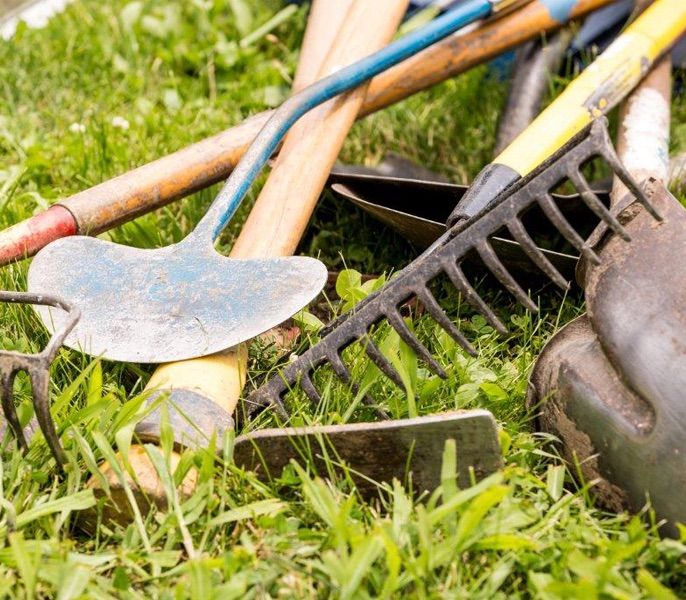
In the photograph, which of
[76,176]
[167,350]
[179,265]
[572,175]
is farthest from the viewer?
[76,176]

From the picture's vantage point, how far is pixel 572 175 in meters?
1.48

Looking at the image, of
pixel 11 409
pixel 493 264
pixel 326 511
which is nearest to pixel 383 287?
pixel 493 264

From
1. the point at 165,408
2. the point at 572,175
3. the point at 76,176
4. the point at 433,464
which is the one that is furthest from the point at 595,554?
the point at 76,176

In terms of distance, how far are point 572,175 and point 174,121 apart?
1556 mm

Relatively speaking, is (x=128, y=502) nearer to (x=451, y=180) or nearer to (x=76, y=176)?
(x=76, y=176)

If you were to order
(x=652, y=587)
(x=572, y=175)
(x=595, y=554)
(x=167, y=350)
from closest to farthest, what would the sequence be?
(x=652, y=587) < (x=595, y=554) < (x=572, y=175) < (x=167, y=350)

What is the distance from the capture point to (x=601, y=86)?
6.47ft

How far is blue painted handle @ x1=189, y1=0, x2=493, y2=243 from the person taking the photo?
184 cm

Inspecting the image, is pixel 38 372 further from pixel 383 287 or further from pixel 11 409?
pixel 383 287

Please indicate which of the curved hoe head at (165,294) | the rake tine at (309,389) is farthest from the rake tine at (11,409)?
the rake tine at (309,389)

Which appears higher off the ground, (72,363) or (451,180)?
(451,180)

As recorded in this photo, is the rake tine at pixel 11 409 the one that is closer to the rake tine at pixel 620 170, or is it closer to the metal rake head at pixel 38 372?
the metal rake head at pixel 38 372

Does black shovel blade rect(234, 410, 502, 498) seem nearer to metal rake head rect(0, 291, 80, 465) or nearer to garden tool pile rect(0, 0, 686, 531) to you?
garden tool pile rect(0, 0, 686, 531)

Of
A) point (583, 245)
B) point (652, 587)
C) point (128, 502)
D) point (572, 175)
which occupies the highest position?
point (572, 175)
